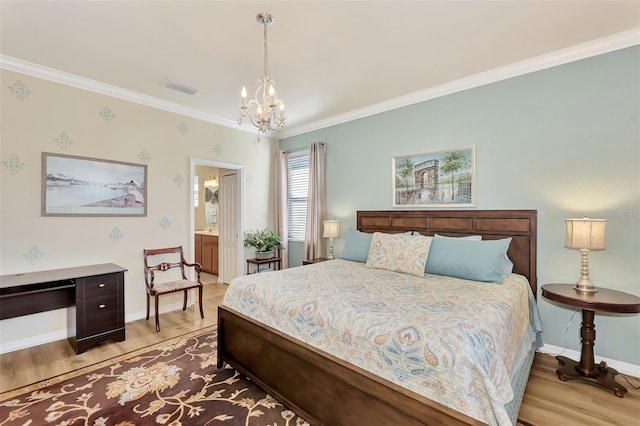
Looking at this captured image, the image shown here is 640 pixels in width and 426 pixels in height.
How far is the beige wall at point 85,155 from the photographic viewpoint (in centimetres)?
291

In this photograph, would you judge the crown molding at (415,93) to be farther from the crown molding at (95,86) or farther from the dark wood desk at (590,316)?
the dark wood desk at (590,316)

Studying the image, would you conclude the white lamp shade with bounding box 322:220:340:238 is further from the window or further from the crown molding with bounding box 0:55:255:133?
the crown molding with bounding box 0:55:255:133

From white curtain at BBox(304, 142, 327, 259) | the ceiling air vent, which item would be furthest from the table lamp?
the ceiling air vent

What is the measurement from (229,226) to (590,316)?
194 inches

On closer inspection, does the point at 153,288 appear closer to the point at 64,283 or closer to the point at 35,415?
the point at 64,283

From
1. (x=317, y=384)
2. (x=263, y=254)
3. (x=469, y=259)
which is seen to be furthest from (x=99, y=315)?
(x=469, y=259)

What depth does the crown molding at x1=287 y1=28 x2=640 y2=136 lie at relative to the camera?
8.20ft

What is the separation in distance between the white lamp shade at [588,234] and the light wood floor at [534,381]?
3.69 ft

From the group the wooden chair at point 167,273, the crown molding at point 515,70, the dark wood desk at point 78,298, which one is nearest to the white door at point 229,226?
the wooden chair at point 167,273

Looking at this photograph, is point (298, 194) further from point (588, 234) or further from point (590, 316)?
point (590, 316)

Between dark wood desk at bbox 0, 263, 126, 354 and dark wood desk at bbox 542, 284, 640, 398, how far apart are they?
4.20 m

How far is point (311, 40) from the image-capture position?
2547 millimetres

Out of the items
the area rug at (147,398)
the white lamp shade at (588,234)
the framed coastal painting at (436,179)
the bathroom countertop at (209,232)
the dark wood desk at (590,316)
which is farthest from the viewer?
the bathroom countertop at (209,232)

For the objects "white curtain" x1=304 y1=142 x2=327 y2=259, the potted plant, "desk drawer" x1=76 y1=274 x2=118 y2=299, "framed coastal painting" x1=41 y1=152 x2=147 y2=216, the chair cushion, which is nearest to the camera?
"desk drawer" x1=76 y1=274 x2=118 y2=299
